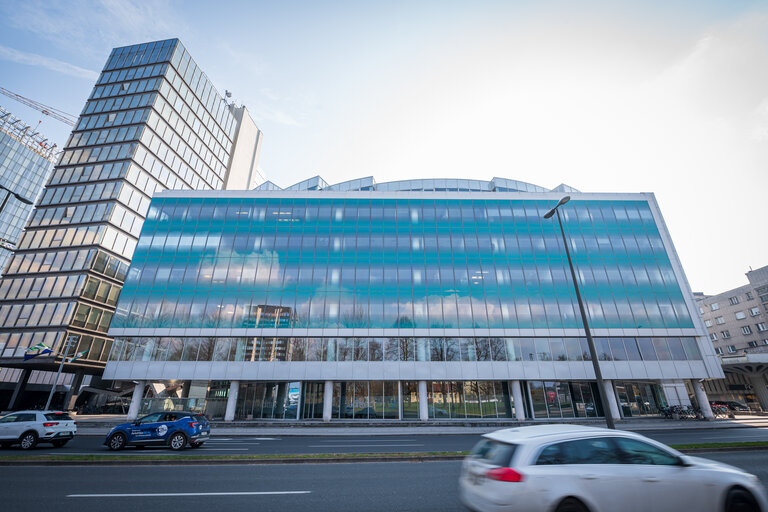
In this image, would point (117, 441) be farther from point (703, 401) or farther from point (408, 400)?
point (703, 401)

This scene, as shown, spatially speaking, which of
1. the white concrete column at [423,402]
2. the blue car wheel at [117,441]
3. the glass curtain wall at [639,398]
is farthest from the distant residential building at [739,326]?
the blue car wheel at [117,441]

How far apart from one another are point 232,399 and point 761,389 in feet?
206

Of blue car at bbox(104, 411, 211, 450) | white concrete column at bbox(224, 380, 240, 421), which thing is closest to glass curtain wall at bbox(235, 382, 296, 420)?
white concrete column at bbox(224, 380, 240, 421)

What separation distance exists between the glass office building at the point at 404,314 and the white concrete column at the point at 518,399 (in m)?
0.19

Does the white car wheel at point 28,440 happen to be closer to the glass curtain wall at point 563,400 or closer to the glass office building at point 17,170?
the glass curtain wall at point 563,400

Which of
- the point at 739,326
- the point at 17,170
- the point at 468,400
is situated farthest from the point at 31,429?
the point at 17,170

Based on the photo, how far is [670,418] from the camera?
2777 cm

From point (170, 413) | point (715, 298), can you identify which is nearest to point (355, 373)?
point (170, 413)

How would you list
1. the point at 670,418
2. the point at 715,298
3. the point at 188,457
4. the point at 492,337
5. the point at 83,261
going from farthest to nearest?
the point at 715,298 < the point at 83,261 < the point at 492,337 < the point at 670,418 < the point at 188,457

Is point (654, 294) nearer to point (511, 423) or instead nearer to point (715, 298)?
point (511, 423)

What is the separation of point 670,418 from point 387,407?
→ 24.2 meters

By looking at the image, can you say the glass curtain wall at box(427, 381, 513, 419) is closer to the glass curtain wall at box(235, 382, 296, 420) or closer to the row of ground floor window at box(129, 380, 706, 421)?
the row of ground floor window at box(129, 380, 706, 421)

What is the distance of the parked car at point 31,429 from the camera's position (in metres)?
13.8

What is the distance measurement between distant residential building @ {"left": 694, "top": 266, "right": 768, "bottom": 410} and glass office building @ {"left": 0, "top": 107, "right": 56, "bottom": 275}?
150 m
